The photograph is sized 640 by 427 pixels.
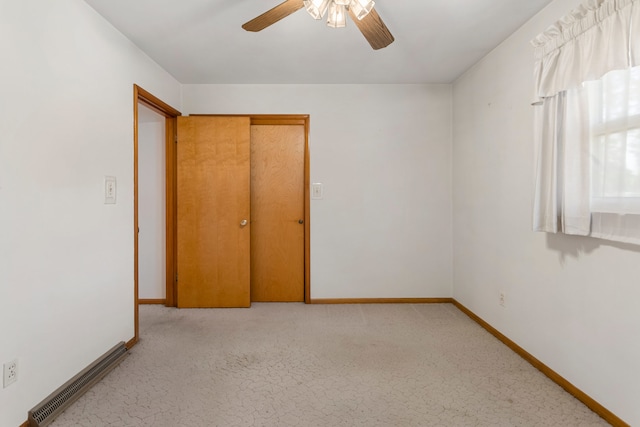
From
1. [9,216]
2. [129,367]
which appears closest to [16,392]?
[129,367]

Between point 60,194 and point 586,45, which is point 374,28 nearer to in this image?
point 586,45

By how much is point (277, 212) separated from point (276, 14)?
217cm

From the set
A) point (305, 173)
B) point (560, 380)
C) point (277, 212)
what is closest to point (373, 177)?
point (305, 173)

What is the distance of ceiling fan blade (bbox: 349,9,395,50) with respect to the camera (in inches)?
67.7

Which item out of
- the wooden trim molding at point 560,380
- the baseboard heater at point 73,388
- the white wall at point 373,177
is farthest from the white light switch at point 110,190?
the wooden trim molding at point 560,380

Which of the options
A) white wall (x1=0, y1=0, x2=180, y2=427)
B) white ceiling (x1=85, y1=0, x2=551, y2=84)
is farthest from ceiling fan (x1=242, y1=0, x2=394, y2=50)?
white wall (x1=0, y1=0, x2=180, y2=427)

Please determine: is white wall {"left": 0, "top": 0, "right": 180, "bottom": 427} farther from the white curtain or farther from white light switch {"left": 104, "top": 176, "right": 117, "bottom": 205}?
the white curtain

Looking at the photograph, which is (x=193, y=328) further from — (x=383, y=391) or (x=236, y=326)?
(x=383, y=391)

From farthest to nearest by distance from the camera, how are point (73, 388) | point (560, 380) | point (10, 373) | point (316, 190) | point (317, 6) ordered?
point (316, 190)
point (560, 380)
point (73, 388)
point (317, 6)
point (10, 373)

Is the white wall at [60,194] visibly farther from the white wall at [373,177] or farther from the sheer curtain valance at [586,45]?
the sheer curtain valance at [586,45]

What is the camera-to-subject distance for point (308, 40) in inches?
98.7

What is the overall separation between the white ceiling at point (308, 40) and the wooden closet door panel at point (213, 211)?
625 mm

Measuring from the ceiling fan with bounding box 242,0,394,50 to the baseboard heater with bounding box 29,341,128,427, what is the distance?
2.31 metres

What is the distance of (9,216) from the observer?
1.52 meters
